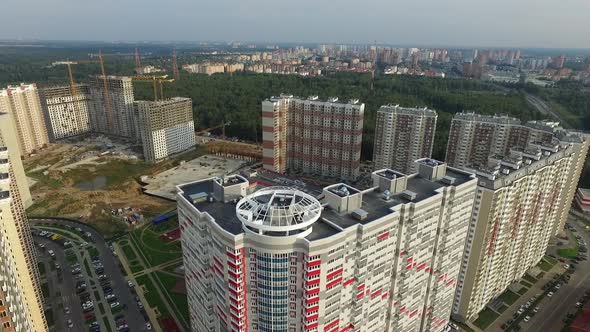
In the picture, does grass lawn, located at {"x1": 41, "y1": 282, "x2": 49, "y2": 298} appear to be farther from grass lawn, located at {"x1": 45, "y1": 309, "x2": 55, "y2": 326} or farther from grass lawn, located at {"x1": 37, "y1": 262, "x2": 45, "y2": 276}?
grass lawn, located at {"x1": 45, "y1": 309, "x2": 55, "y2": 326}

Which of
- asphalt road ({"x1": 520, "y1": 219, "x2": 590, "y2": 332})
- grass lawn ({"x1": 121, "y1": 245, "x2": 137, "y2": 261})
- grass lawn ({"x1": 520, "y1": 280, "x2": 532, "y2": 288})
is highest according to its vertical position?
grass lawn ({"x1": 121, "y1": 245, "x2": 137, "y2": 261})

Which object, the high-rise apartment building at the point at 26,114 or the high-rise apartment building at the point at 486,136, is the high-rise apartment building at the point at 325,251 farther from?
the high-rise apartment building at the point at 26,114

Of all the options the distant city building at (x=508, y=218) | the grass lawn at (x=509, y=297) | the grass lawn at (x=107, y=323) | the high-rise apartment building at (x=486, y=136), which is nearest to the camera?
the distant city building at (x=508, y=218)

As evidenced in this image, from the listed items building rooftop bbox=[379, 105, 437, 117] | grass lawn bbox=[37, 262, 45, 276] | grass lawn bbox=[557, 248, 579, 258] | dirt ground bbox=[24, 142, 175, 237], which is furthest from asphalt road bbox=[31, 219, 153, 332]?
grass lawn bbox=[557, 248, 579, 258]

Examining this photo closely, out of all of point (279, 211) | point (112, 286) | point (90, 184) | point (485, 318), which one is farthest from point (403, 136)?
point (90, 184)

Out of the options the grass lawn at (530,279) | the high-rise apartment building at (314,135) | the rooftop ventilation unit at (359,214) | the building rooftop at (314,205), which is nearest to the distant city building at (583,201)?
the grass lawn at (530,279)

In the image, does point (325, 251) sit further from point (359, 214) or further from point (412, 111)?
point (412, 111)

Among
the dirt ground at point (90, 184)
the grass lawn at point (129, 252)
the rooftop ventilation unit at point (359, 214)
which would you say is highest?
the rooftop ventilation unit at point (359, 214)
